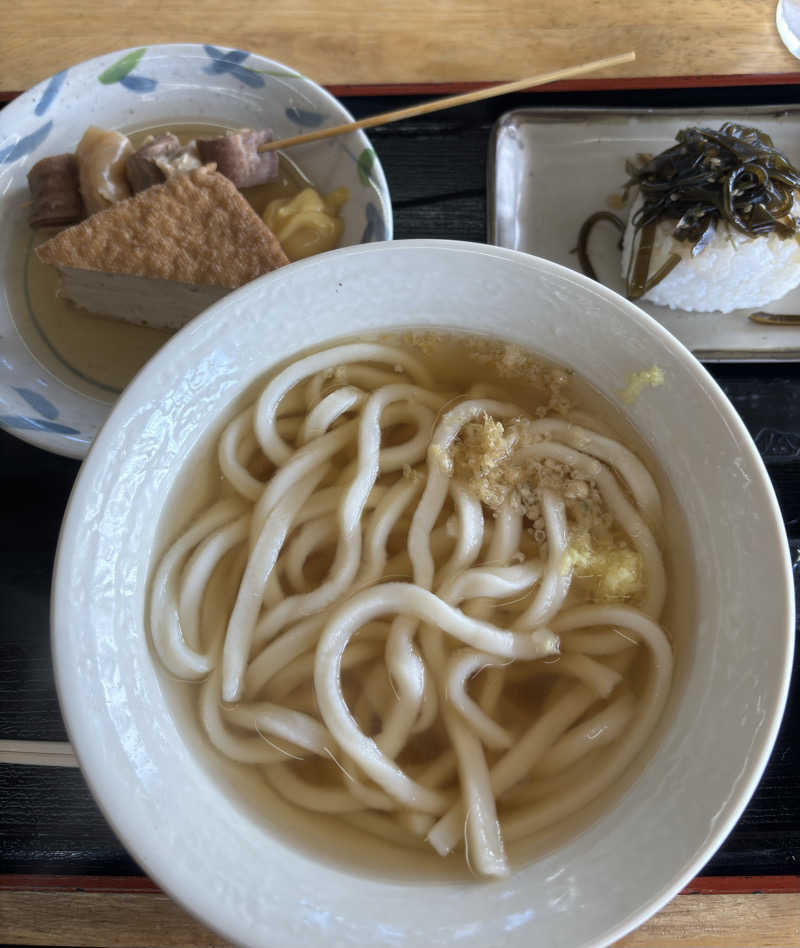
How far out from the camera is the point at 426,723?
1309mm

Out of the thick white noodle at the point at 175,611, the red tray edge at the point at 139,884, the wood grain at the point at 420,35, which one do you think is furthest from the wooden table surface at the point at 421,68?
the thick white noodle at the point at 175,611

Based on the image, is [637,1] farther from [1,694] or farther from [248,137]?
[1,694]

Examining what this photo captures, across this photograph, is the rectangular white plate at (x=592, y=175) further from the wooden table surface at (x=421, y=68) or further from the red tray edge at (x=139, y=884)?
the red tray edge at (x=139, y=884)

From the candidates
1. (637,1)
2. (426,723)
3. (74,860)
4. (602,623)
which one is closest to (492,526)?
(602,623)

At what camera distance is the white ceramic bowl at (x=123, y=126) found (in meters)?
1.64

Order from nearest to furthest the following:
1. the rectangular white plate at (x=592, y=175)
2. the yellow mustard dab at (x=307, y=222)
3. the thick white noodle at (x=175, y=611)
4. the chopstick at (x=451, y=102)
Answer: the thick white noodle at (x=175, y=611) < the chopstick at (x=451, y=102) < the yellow mustard dab at (x=307, y=222) < the rectangular white plate at (x=592, y=175)

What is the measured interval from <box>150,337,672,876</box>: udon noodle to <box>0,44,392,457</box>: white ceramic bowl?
1.59ft

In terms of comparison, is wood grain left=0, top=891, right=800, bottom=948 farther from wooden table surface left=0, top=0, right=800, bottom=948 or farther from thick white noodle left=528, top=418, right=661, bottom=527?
thick white noodle left=528, top=418, right=661, bottom=527

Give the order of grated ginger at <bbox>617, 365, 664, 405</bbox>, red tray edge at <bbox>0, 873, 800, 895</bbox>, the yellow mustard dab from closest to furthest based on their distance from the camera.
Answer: grated ginger at <bbox>617, 365, 664, 405</bbox> → red tray edge at <bbox>0, 873, 800, 895</bbox> → the yellow mustard dab

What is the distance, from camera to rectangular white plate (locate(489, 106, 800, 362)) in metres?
1.82

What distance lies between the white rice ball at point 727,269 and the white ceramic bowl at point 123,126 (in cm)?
67

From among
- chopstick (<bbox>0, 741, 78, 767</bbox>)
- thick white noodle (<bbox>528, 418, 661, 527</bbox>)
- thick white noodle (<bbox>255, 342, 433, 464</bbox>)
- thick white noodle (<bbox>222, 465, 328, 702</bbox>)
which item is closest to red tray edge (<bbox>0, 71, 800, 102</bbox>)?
thick white noodle (<bbox>255, 342, 433, 464</bbox>)

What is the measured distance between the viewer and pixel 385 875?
1144 mm

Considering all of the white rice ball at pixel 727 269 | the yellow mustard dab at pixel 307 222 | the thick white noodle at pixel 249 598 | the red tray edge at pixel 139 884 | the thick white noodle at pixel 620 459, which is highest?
the yellow mustard dab at pixel 307 222
